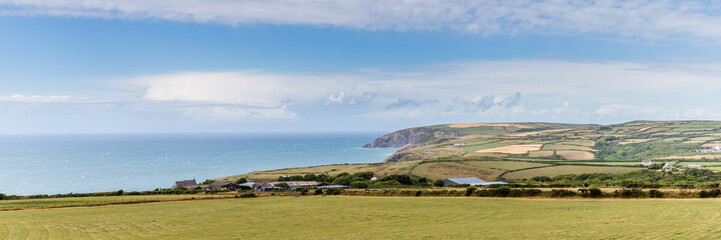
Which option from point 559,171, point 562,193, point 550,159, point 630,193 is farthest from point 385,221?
point 550,159

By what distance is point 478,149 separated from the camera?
192 m

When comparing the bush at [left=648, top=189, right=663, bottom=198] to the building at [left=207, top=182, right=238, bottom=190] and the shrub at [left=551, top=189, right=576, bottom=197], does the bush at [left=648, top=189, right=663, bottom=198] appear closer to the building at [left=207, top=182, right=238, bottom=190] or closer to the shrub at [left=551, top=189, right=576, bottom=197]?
the shrub at [left=551, top=189, right=576, bottom=197]

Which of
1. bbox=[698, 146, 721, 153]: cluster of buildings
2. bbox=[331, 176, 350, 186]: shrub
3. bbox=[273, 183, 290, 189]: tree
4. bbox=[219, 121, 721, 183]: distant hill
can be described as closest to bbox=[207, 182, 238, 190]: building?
bbox=[273, 183, 290, 189]: tree

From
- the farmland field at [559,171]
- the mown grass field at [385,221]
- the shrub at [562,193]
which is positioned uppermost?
the mown grass field at [385,221]

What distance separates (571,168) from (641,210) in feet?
301

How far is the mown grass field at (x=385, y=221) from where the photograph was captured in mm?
25656

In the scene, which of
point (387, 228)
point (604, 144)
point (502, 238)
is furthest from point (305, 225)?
point (604, 144)

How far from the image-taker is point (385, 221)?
35375mm

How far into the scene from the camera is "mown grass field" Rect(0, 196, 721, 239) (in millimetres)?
25656

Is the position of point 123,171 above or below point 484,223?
above

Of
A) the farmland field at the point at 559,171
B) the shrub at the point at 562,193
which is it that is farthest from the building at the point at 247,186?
the farmland field at the point at 559,171

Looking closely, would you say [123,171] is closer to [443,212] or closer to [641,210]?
[443,212]

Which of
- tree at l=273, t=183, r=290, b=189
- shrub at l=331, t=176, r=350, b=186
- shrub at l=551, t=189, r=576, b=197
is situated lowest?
shrub at l=551, t=189, r=576, b=197

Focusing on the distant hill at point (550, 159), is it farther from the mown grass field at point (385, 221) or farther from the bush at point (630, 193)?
the mown grass field at point (385, 221)
